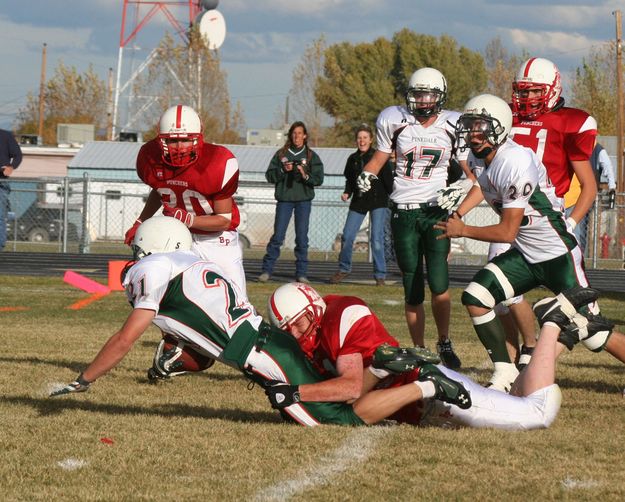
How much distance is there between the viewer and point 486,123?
247 inches

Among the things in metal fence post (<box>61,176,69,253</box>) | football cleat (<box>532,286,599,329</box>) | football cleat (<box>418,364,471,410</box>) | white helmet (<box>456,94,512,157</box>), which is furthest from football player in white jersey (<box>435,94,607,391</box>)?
metal fence post (<box>61,176,69,253</box>)

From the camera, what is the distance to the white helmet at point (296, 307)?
17.5 feet

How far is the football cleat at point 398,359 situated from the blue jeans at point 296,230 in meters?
8.29

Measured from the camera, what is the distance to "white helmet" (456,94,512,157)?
20.5 ft

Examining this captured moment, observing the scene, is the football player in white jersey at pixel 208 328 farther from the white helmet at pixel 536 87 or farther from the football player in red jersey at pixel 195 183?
the white helmet at pixel 536 87

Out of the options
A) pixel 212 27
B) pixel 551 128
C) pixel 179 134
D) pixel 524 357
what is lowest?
pixel 524 357

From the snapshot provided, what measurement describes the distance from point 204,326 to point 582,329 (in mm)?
1915

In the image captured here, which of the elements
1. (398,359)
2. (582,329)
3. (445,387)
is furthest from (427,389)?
(582,329)

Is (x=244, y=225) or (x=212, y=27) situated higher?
(x=212, y=27)

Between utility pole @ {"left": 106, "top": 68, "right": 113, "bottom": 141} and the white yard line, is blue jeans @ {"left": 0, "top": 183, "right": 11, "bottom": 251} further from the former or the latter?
utility pole @ {"left": 106, "top": 68, "right": 113, "bottom": 141}

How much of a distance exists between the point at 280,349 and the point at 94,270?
410 inches

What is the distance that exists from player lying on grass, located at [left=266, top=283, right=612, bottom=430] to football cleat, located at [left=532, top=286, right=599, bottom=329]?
0.17 meters

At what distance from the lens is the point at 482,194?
6.72 metres

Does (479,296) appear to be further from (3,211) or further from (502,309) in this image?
(3,211)
